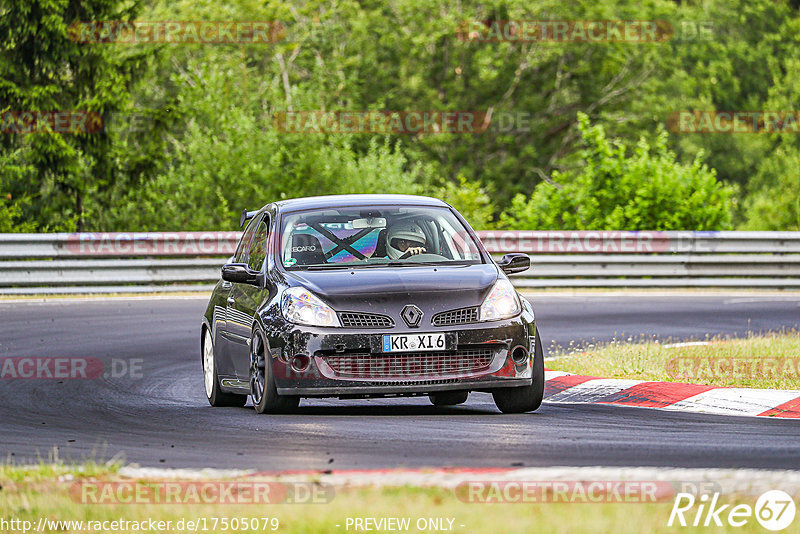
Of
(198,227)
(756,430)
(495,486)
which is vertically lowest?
(198,227)

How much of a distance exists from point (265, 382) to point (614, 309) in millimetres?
10994

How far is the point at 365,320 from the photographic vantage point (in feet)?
29.9

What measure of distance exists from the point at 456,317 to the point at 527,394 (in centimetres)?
83

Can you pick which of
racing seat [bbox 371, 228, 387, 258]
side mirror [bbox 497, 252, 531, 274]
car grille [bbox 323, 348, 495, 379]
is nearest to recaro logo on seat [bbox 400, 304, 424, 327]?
car grille [bbox 323, 348, 495, 379]

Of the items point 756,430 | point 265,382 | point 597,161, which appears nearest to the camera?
point 756,430

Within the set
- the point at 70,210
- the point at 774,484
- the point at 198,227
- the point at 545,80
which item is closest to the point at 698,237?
the point at 198,227

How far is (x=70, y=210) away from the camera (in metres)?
29.4

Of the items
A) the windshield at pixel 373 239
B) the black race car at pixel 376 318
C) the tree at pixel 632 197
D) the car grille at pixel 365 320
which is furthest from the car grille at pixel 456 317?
the tree at pixel 632 197

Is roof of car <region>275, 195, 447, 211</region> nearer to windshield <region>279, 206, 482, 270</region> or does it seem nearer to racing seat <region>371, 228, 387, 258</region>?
windshield <region>279, 206, 482, 270</region>

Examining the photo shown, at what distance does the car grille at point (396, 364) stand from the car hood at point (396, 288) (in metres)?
0.28

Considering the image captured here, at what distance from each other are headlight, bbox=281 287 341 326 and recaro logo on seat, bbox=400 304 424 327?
16.9 inches

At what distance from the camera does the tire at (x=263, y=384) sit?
30.8ft

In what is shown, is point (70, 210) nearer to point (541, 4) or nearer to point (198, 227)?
point (198, 227)

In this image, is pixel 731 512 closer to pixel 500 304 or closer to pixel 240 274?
pixel 500 304
